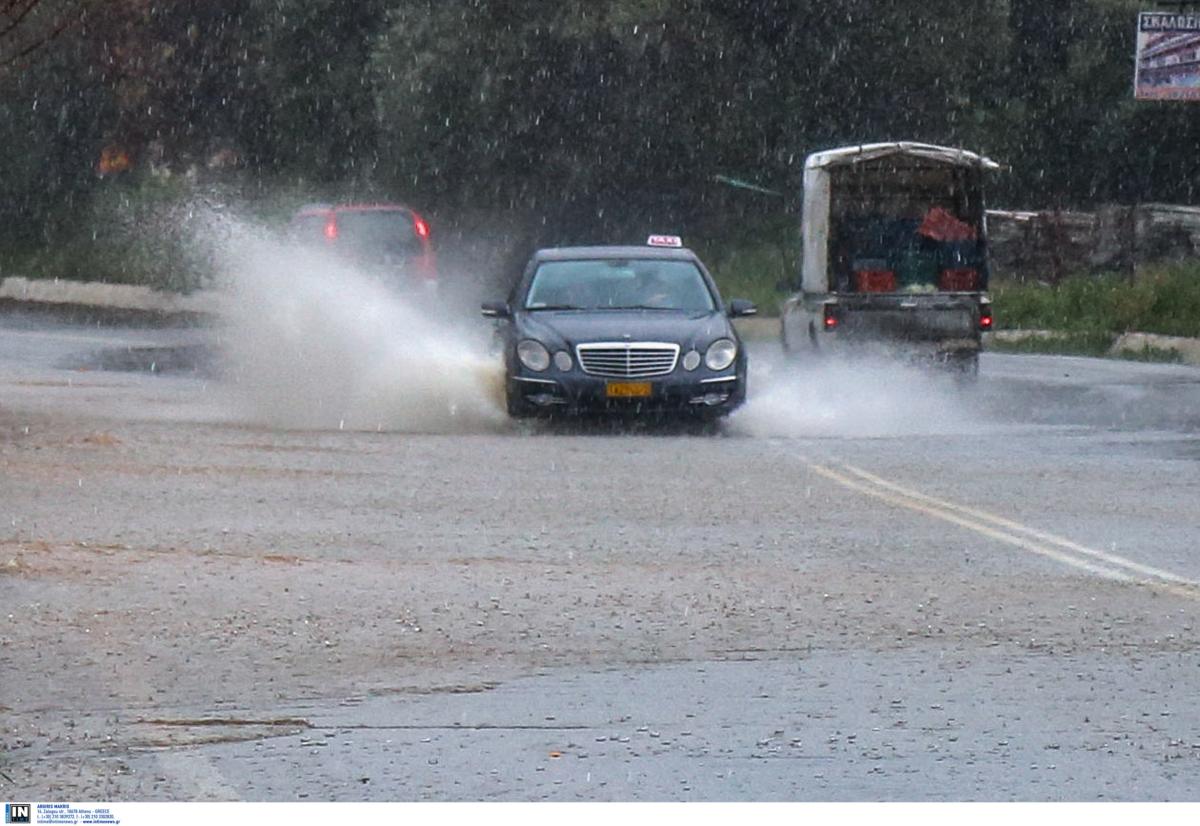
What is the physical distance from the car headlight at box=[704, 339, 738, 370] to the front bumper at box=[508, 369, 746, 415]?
0.07m

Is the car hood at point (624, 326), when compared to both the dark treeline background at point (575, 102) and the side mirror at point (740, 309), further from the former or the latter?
the dark treeline background at point (575, 102)

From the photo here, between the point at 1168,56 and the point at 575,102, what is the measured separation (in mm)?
12452

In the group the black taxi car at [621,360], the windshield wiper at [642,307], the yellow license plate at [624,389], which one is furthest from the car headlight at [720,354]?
the windshield wiper at [642,307]

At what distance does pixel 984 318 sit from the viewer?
27.8 metres

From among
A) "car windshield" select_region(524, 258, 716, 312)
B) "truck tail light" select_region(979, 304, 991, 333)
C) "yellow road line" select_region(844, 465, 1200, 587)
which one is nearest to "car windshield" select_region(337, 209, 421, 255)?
"truck tail light" select_region(979, 304, 991, 333)

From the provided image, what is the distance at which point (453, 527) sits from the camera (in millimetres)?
13266

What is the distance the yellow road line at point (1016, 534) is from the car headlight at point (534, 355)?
3.78m

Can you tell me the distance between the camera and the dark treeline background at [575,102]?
44031 mm

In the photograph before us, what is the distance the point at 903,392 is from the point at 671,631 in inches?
592

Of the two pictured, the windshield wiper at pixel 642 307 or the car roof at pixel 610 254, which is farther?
the car roof at pixel 610 254

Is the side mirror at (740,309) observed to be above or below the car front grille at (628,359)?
above

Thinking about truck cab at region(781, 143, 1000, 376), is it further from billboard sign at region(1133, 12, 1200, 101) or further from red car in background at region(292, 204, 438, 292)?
red car in background at region(292, 204, 438, 292)

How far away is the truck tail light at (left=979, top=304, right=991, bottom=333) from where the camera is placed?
27.7 meters

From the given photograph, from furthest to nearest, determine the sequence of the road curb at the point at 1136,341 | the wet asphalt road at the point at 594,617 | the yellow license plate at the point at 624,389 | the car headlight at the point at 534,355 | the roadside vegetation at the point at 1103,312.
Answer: the roadside vegetation at the point at 1103,312 < the road curb at the point at 1136,341 < the car headlight at the point at 534,355 < the yellow license plate at the point at 624,389 < the wet asphalt road at the point at 594,617
